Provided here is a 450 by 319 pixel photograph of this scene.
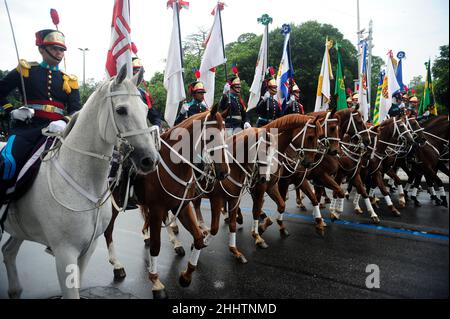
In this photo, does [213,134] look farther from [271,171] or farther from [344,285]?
[344,285]

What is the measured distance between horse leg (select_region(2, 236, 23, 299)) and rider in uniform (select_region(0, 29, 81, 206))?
49.1 inches

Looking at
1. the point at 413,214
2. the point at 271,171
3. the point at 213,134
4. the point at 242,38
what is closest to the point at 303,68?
the point at 242,38

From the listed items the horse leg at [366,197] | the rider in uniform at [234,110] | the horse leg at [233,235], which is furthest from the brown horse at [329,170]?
the horse leg at [233,235]

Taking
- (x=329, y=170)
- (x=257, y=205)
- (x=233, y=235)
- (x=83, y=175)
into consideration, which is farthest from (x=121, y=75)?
(x=329, y=170)

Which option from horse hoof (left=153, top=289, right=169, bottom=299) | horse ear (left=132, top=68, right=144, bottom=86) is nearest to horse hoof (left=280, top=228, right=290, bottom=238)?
horse hoof (left=153, top=289, right=169, bottom=299)

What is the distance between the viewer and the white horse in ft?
8.91

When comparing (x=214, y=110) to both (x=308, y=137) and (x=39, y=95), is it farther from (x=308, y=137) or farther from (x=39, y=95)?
(x=308, y=137)

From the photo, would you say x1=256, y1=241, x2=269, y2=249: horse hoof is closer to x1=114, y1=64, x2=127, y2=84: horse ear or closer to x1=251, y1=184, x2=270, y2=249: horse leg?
x1=251, y1=184, x2=270, y2=249: horse leg

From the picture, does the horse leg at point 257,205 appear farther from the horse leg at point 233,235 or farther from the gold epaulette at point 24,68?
the gold epaulette at point 24,68

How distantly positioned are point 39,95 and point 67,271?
6.54 ft

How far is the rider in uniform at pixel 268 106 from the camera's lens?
864 centimetres

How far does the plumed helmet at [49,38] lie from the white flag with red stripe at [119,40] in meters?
0.63
